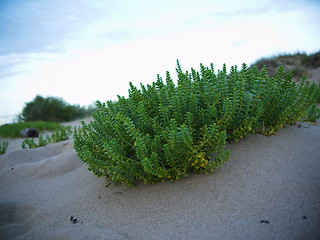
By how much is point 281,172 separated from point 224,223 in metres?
0.90

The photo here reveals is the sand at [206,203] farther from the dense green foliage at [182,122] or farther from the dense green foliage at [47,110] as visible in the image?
the dense green foliage at [47,110]

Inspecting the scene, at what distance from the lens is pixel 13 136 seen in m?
8.66

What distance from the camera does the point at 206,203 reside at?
90.8 inches

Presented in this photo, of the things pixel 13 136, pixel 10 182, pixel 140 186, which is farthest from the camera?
pixel 13 136

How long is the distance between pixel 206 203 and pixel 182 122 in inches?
31.7

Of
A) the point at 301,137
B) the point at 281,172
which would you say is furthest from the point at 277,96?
the point at 281,172

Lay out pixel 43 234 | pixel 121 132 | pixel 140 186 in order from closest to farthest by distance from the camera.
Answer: pixel 43 234, pixel 121 132, pixel 140 186

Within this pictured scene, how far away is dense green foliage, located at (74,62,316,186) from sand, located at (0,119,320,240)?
192 mm

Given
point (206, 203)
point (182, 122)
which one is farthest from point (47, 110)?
point (206, 203)

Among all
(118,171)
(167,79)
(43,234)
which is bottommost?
(43,234)

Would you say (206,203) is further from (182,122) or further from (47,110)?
(47,110)

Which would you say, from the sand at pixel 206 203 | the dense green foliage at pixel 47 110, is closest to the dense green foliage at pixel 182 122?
the sand at pixel 206 203

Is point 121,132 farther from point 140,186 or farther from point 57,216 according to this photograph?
point 57,216

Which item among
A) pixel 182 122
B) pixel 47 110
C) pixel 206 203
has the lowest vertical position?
pixel 206 203
